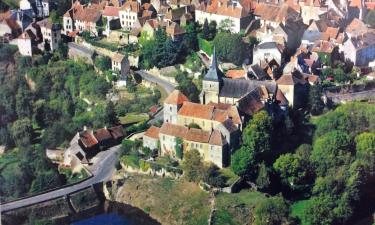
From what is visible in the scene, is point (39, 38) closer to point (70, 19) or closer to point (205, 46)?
Answer: point (70, 19)

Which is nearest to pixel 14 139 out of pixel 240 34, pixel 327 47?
pixel 240 34

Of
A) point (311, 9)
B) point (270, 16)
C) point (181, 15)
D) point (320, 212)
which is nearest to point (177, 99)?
point (320, 212)

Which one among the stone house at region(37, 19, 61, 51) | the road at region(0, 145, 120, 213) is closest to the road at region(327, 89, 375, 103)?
the road at region(0, 145, 120, 213)

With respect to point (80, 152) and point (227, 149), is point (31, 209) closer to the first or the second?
point (80, 152)

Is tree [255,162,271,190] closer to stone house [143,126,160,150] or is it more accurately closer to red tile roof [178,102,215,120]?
red tile roof [178,102,215,120]

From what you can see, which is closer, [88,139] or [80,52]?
[88,139]
